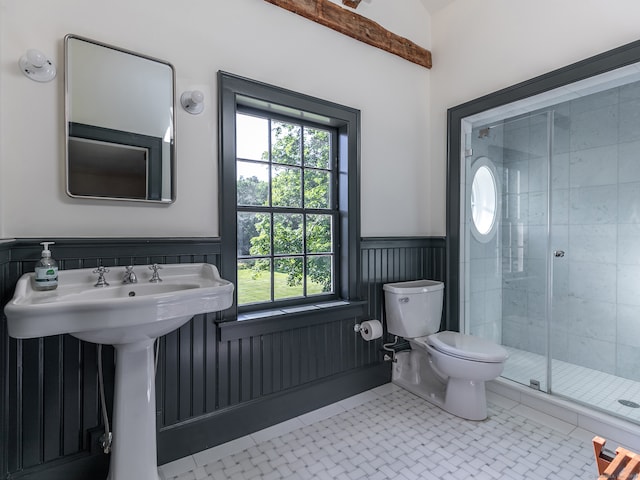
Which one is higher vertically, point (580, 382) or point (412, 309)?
point (412, 309)

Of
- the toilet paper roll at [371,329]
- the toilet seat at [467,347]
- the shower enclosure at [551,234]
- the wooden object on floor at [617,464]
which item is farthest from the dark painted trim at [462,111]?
the wooden object on floor at [617,464]

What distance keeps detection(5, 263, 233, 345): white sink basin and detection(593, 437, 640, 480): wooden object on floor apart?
1381 millimetres

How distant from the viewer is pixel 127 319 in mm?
1066

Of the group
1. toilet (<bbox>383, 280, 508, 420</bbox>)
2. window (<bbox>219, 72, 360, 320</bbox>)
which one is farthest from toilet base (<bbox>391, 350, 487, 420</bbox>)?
window (<bbox>219, 72, 360, 320</bbox>)

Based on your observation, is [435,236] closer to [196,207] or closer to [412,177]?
[412,177]

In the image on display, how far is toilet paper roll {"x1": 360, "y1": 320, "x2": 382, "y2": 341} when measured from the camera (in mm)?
2219

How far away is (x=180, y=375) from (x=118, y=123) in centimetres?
123

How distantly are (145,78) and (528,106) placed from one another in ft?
7.61

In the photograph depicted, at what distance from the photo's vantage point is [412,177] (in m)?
2.67

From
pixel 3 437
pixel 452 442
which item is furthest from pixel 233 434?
pixel 452 442

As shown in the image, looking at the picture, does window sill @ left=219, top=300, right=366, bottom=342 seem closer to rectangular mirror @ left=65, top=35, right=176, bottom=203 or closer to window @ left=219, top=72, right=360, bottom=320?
window @ left=219, top=72, right=360, bottom=320

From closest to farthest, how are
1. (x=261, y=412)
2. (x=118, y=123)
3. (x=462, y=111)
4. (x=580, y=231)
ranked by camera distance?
1. (x=118, y=123)
2. (x=261, y=412)
3. (x=462, y=111)
4. (x=580, y=231)

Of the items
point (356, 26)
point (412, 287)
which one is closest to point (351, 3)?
point (356, 26)

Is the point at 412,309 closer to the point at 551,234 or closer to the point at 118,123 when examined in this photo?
the point at 551,234
